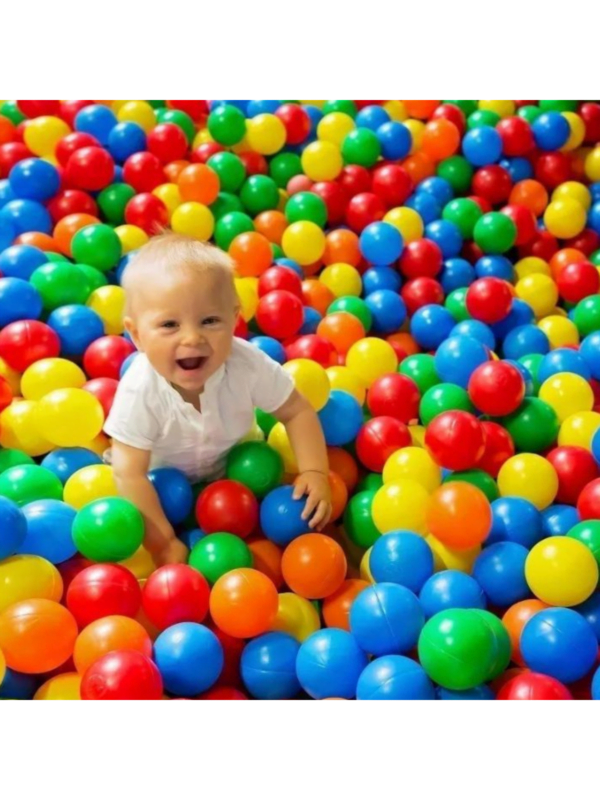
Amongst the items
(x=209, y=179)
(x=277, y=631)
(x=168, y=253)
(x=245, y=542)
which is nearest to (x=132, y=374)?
(x=168, y=253)

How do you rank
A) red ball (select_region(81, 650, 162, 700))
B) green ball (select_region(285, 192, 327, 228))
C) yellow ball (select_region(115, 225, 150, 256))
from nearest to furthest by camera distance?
red ball (select_region(81, 650, 162, 700)) < yellow ball (select_region(115, 225, 150, 256)) < green ball (select_region(285, 192, 327, 228))

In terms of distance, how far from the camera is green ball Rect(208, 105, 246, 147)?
2496 millimetres

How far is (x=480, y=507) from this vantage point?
5.03 feet

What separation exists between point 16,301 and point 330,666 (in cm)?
105

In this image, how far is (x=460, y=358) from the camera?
189cm

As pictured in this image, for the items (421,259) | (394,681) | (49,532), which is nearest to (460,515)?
(394,681)

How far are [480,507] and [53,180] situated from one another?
4.59 feet

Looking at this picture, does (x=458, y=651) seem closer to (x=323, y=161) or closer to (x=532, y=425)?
(x=532, y=425)

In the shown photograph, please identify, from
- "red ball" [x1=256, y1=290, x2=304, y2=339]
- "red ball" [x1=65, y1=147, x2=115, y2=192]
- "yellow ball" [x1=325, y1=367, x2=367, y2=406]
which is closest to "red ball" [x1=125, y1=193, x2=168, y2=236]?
"red ball" [x1=65, y1=147, x2=115, y2=192]

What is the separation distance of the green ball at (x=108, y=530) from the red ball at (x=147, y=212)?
3.28ft

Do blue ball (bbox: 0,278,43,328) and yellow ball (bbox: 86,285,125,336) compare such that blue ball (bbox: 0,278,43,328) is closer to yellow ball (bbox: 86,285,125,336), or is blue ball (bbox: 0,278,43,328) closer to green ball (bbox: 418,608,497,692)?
yellow ball (bbox: 86,285,125,336)

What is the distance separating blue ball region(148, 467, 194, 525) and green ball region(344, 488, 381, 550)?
0.28m

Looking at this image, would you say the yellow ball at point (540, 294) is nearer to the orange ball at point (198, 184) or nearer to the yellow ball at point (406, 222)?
the yellow ball at point (406, 222)

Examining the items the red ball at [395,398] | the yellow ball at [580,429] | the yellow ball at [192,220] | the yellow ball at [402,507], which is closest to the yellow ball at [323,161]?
the yellow ball at [192,220]
